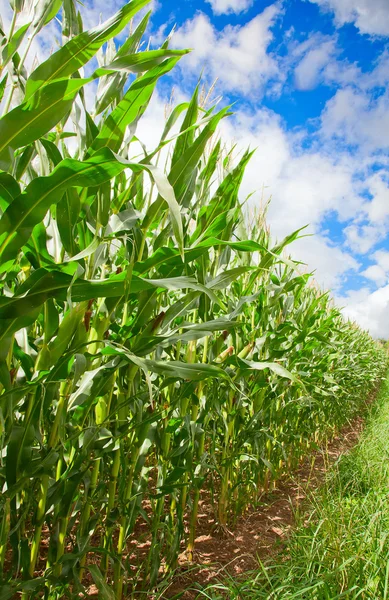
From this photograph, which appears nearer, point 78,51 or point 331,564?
point 78,51

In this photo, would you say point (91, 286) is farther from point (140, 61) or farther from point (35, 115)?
point (140, 61)

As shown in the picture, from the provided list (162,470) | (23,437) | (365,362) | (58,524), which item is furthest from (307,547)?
(365,362)

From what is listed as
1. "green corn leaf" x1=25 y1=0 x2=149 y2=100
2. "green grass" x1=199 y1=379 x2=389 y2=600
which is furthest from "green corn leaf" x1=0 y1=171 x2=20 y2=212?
"green grass" x1=199 y1=379 x2=389 y2=600

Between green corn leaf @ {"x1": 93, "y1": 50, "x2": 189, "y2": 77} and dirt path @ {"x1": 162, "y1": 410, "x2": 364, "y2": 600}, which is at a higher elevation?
green corn leaf @ {"x1": 93, "y1": 50, "x2": 189, "y2": 77}

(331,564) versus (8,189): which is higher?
(8,189)

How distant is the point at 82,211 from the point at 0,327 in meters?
0.33

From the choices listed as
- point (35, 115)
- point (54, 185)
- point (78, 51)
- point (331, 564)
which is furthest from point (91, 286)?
point (331, 564)

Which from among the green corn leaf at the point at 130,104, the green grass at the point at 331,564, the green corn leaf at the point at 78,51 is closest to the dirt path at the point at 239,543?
the green grass at the point at 331,564

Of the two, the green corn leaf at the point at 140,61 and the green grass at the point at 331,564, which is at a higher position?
the green corn leaf at the point at 140,61

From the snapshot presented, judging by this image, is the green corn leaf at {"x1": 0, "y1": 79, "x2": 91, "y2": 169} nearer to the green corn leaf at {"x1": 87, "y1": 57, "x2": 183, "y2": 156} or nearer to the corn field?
the corn field

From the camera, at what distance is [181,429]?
5.18 feet

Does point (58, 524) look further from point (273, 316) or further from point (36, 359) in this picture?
point (273, 316)

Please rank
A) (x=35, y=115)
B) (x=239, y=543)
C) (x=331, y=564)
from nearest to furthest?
1. (x=35, y=115)
2. (x=331, y=564)
3. (x=239, y=543)

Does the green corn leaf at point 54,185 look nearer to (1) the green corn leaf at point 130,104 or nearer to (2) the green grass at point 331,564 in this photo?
(1) the green corn leaf at point 130,104
